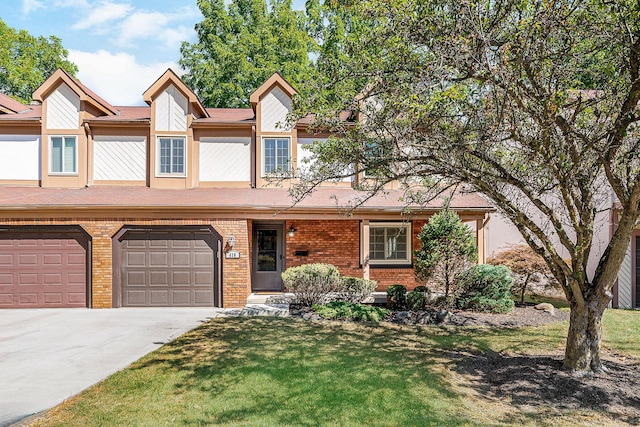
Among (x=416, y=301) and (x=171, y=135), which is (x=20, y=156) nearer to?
(x=171, y=135)

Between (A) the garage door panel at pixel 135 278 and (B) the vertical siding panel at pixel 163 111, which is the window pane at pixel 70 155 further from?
(A) the garage door panel at pixel 135 278

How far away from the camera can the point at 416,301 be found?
10.2m

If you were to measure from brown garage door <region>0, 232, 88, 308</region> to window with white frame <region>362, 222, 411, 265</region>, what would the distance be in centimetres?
903

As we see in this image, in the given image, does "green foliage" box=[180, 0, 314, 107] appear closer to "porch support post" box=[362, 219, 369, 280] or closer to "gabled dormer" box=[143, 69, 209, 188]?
"gabled dormer" box=[143, 69, 209, 188]

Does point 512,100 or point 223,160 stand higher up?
point 223,160

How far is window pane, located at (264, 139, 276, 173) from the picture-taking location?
12594mm

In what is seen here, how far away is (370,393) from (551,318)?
694 centimetres

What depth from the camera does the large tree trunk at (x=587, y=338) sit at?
568 centimetres

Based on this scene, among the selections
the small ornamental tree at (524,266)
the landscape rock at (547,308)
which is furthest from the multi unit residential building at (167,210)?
the landscape rock at (547,308)

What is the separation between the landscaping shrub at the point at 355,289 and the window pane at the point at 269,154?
4555mm

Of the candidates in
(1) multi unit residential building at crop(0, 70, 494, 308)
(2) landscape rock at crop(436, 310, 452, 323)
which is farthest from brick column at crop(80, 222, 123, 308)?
(2) landscape rock at crop(436, 310, 452, 323)

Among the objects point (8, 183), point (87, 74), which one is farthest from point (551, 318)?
point (87, 74)

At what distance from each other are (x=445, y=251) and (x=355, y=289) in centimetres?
281

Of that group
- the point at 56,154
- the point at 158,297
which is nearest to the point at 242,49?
the point at 56,154
